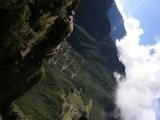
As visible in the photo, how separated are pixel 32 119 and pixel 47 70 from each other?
53.1 m

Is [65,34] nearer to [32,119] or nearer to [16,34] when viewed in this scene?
[16,34]

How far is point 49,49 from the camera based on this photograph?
2361 inches

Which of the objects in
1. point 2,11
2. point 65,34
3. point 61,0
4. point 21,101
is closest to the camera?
point 2,11

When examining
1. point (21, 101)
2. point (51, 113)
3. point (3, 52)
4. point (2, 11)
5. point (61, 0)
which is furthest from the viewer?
point (51, 113)

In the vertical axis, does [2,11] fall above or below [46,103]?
below

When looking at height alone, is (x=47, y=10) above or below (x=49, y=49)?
below

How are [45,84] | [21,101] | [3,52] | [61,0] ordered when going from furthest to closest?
[45,84] → [21,101] → [61,0] → [3,52]

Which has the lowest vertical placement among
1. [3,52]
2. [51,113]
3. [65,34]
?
[3,52]

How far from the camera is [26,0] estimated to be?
97.1ft

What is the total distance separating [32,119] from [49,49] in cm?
10251

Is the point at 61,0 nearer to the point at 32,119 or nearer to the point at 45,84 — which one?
the point at 32,119

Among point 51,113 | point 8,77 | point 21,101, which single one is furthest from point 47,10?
point 51,113

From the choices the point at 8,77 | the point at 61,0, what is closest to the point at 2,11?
the point at 61,0

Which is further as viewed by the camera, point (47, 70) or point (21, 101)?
point (47, 70)
